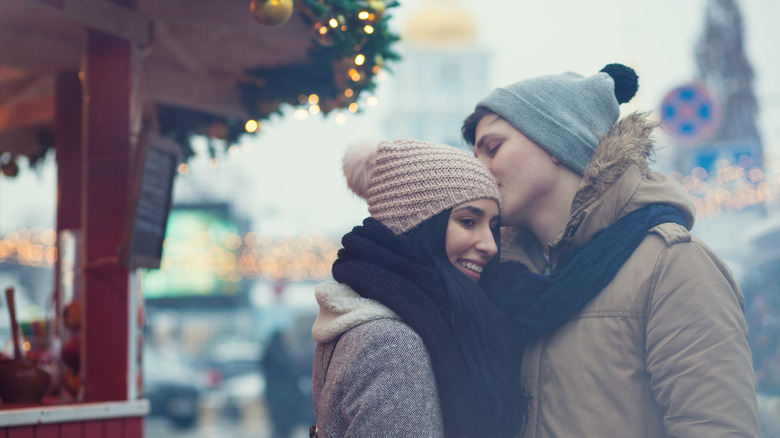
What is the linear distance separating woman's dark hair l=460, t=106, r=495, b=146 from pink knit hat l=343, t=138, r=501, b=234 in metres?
0.28

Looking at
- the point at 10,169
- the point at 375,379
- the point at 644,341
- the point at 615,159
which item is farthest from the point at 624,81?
the point at 10,169

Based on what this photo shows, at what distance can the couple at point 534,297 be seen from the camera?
6.62 feet

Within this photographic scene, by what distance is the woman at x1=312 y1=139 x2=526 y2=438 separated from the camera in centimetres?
201

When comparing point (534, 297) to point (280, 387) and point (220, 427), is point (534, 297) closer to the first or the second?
point (280, 387)

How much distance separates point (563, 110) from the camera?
2490 millimetres

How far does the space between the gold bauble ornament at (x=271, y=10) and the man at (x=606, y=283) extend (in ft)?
3.84

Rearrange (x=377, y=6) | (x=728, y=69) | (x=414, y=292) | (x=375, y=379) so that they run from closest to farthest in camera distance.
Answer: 1. (x=375, y=379)
2. (x=414, y=292)
3. (x=377, y=6)
4. (x=728, y=69)

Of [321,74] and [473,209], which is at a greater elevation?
[321,74]

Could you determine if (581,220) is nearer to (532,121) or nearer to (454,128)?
(532,121)

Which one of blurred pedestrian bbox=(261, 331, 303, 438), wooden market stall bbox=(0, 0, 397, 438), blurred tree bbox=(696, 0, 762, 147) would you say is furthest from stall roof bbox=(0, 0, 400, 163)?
blurred tree bbox=(696, 0, 762, 147)

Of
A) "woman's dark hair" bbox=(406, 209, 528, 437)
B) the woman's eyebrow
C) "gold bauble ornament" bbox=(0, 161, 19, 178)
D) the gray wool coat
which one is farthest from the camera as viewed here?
"gold bauble ornament" bbox=(0, 161, 19, 178)

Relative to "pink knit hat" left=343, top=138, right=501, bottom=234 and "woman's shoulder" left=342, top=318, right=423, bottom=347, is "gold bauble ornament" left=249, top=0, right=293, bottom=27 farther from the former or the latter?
"woman's shoulder" left=342, top=318, right=423, bottom=347

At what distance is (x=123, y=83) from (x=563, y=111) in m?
2.56

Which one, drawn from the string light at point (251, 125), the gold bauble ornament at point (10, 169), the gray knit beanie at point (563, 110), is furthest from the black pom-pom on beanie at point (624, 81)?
the gold bauble ornament at point (10, 169)
